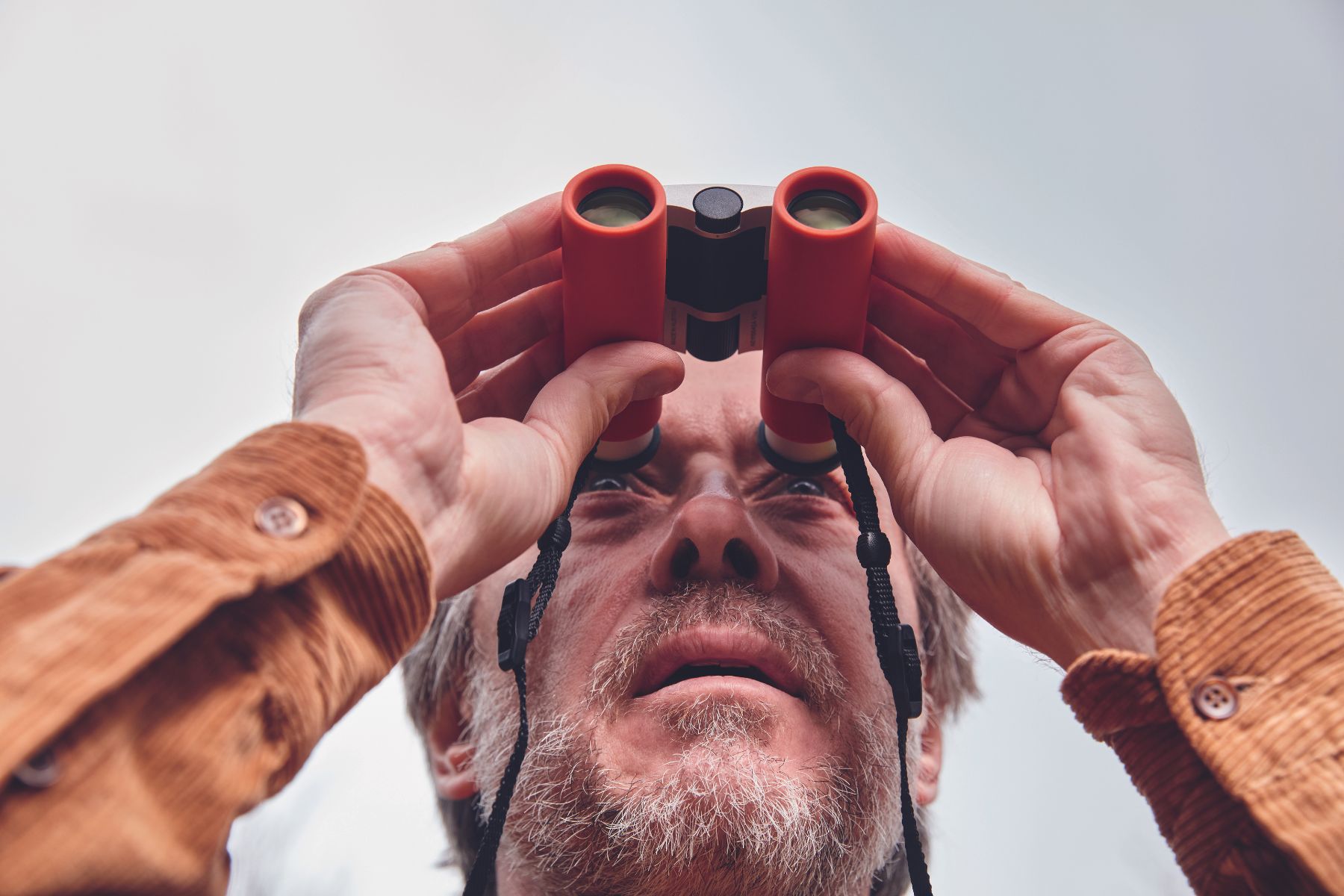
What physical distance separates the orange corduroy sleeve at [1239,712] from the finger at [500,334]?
896 millimetres

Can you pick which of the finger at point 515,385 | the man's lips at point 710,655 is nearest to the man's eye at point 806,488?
the man's lips at point 710,655

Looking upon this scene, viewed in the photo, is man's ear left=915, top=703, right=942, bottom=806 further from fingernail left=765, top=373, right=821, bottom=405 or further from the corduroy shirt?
the corduroy shirt

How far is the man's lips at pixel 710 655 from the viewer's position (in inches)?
53.7

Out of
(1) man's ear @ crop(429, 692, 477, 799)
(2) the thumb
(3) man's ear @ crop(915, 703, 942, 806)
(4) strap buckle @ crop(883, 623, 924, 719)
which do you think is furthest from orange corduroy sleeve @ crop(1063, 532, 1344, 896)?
(1) man's ear @ crop(429, 692, 477, 799)

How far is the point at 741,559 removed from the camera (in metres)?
1.42

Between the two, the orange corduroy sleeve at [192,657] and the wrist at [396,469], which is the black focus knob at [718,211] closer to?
the wrist at [396,469]

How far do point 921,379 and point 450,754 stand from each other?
106 cm

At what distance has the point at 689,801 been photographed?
1.29 metres

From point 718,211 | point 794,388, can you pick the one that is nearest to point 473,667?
point 794,388

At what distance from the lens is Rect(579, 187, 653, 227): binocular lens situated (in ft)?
4.33

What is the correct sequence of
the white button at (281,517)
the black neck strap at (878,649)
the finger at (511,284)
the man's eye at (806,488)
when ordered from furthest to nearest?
the man's eye at (806,488) → the finger at (511,284) → the black neck strap at (878,649) → the white button at (281,517)

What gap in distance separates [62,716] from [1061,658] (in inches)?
39.6

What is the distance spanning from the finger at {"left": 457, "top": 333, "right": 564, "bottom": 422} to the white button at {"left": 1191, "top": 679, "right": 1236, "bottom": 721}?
36.2 inches

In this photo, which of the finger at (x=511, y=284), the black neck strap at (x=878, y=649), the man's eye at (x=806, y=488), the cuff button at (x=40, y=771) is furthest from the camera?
the man's eye at (x=806, y=488)
